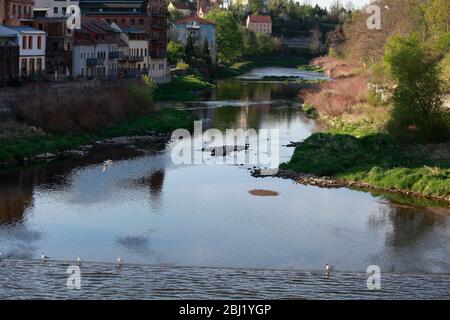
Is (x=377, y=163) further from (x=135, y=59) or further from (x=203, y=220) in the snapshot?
(x=135, y=59)

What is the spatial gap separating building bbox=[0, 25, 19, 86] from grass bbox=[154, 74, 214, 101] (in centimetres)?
2002

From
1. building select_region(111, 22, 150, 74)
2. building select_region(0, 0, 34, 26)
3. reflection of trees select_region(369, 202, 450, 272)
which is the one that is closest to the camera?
reflection of trees select_region(369, 202, 450, 272)

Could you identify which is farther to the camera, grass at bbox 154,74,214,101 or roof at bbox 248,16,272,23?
roof at bbox 248,16,272,23

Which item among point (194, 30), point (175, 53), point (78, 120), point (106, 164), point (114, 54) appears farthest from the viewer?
point (194, 30)

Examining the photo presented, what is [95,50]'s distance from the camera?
60.5 m

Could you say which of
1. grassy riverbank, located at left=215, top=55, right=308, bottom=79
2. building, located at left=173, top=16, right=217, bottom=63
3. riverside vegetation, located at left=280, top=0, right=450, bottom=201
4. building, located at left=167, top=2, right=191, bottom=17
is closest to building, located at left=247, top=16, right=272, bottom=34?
building, located at left=167, top=2, right=191, bottom=17

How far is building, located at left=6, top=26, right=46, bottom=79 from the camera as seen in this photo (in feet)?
160

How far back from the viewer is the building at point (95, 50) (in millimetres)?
57625

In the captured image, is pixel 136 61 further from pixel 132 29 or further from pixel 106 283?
pixel 106 283

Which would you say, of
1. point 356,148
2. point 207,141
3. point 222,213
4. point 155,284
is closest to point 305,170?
point 356,148

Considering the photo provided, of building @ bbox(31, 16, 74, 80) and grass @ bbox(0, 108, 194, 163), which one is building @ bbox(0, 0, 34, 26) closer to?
building @ bbox(31, 16, 74, 80)

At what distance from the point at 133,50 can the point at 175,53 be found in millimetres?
18653

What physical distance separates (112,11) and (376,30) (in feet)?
77.7

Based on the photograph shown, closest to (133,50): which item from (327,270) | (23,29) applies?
(23,29)
